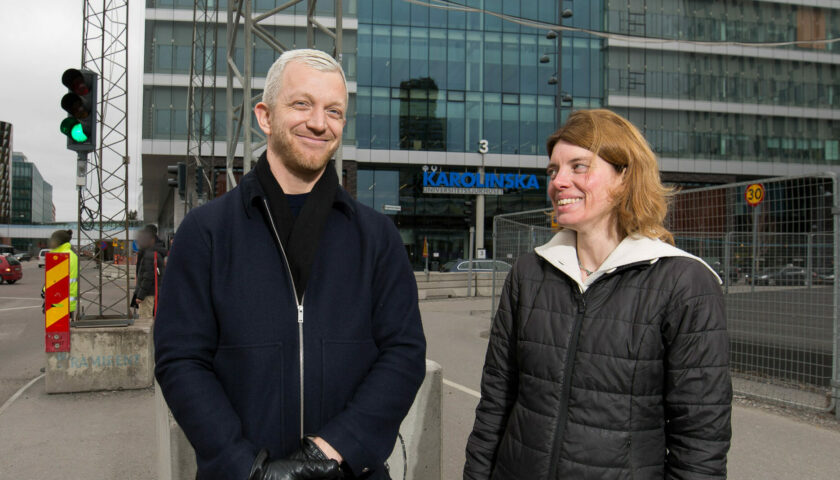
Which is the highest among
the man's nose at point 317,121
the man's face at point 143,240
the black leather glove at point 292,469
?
the man's nose at point 317,121

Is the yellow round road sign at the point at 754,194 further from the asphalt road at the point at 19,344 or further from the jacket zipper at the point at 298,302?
the asphalt road at the point at 19,344

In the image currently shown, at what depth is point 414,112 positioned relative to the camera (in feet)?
113

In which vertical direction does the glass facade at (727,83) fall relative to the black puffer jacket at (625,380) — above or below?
above

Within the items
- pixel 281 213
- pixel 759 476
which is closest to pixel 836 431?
pixel 759 476

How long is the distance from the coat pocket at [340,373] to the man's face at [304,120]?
52 cm

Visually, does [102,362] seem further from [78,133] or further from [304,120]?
[304,120]

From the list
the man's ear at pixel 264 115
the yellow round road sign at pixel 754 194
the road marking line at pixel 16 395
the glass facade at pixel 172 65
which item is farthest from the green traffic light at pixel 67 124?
the glass facade at pixel 172 65

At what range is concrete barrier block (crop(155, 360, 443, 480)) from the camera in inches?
101

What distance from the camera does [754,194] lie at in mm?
6492

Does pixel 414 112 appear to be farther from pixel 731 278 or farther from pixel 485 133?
pixel 731 278

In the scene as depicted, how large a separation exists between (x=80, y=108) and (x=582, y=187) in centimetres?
721

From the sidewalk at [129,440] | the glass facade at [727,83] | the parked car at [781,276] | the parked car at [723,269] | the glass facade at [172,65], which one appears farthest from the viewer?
the glass facade at [727,83]

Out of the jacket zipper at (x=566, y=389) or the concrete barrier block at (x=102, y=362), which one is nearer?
the jacket zipper at (x=566, y=389)

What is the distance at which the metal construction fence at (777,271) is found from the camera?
5828 millimetres
